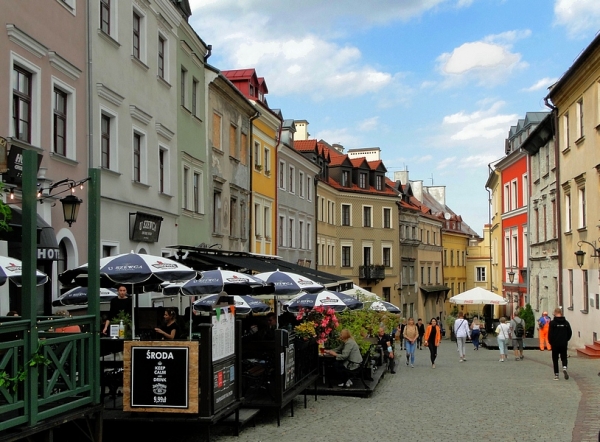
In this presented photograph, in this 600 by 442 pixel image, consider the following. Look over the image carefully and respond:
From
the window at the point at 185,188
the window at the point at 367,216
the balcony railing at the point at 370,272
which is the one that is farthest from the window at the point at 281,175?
the window at the point at 367,216

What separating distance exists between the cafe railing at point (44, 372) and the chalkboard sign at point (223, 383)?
203 centimetres

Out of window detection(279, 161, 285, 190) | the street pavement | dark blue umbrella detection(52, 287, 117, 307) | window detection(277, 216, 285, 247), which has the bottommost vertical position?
the street pavement

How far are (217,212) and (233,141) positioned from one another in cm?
392

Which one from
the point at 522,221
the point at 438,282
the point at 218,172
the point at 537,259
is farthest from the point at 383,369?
the point at 438,282

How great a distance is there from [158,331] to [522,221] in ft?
119

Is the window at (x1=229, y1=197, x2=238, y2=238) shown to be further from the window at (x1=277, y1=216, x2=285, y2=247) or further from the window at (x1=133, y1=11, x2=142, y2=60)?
the window at (x1=133, y1=11, x2=142, y2=60)

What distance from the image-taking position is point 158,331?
12.2 m

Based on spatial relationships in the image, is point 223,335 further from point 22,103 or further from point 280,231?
point 280,231

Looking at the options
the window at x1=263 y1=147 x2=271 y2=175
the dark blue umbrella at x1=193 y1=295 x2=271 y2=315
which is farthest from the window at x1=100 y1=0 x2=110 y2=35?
the window at x1=263 y1=147 x2=271 y2=175

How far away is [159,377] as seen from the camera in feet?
32.9

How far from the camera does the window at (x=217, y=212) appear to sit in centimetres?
3117

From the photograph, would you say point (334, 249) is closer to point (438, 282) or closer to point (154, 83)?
point (438, 282)

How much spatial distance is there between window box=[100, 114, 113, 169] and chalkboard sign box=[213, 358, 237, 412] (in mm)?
10618

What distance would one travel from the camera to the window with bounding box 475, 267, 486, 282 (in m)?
89.4
